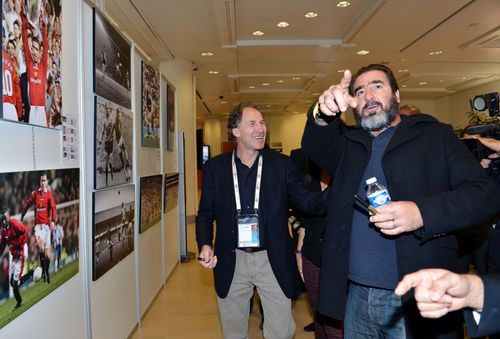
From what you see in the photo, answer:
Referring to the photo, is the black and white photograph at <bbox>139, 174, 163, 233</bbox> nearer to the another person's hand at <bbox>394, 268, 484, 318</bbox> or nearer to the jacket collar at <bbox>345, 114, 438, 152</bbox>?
the jacket collar at <bbox>345, 114, 438, 152</bbox>

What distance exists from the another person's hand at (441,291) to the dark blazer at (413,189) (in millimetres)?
543

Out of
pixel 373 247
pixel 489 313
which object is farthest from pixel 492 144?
pixel 489 313

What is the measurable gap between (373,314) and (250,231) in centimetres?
88

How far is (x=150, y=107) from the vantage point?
4.20 meters

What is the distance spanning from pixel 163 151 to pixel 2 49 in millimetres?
→ 3313

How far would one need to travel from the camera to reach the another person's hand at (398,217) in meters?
1.34

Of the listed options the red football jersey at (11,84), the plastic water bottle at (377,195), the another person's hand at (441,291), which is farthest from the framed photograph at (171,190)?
the another person's hand at (441,291)

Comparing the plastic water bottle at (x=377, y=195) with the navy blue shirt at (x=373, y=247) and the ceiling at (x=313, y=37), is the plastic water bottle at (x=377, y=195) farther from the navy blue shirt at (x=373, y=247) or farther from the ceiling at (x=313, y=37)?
the ceiling at (x=313, y=37)

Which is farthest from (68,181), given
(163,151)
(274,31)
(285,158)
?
(274,31)

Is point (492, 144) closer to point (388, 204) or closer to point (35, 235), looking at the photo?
point (388, 204)

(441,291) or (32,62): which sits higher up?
(32,62)

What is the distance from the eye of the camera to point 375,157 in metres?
1.70

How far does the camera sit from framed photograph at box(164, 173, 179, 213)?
16.2 ft

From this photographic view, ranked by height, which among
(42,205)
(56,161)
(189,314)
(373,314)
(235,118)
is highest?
(235,118)
